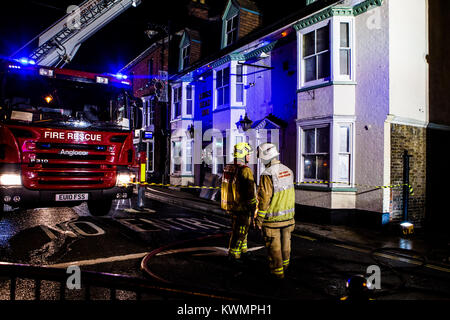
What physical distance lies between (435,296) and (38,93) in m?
8.62

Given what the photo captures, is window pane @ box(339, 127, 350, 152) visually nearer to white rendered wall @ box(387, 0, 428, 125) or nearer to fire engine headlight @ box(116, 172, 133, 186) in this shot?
white rendered wall @ box(387, 0, 428, 125)

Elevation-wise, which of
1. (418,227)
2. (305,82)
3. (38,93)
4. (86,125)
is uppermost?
(305,82)

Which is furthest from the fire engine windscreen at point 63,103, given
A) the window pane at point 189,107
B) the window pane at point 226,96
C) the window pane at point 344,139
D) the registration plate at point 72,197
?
the window pane at point 189,107

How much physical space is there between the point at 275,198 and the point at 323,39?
26.7ft

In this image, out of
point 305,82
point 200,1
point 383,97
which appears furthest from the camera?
point 200,1

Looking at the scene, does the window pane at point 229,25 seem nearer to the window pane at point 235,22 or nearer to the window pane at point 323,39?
the window pane at point 235,22

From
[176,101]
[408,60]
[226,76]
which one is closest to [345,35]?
[408,60]

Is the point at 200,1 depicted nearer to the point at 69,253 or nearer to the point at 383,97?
the point at 383,97

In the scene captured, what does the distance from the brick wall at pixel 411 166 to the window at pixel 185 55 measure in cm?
1411

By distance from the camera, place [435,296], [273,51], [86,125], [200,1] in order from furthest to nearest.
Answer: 1. [200,1]
2. [273,51]
3. [86,125]
4. [435,296]

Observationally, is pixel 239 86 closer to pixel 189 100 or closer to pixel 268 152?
pixel 189 100

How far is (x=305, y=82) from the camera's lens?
11.3 m

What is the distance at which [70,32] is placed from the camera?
42.9 ft
